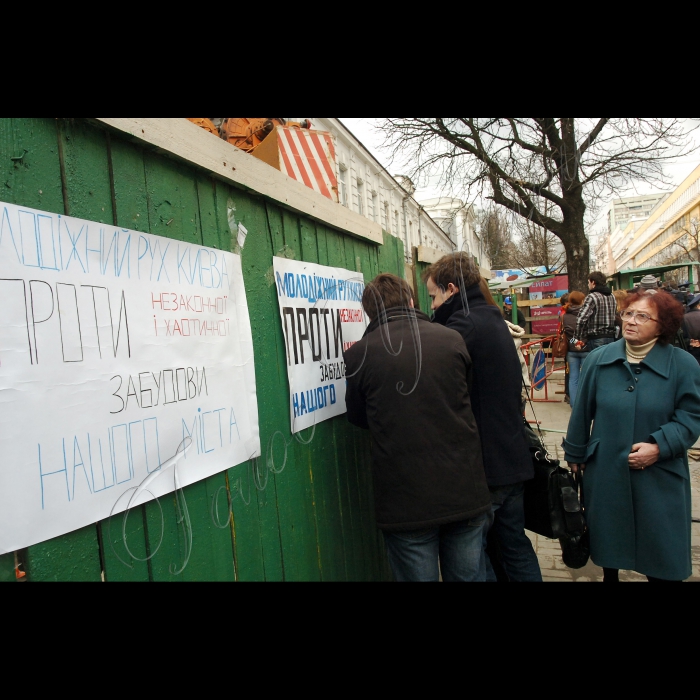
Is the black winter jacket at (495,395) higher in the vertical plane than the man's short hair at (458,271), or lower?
lower

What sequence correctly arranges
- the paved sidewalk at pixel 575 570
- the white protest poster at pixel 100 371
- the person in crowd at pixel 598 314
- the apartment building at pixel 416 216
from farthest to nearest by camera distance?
1. the person in crowd at pixel 598 314
2. the paved sidewalk at pixel 575 570
3. the apartment building at pixel 416 216
4. the white protest poster at pixel 100 371

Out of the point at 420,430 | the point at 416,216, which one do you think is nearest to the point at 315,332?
the point at 420,430

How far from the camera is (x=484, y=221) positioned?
8.08ft

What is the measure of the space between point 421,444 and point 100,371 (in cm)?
Result: 118

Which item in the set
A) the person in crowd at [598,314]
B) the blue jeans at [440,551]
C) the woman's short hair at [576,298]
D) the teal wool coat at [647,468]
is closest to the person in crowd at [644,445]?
the teal wool coat at [647,468]

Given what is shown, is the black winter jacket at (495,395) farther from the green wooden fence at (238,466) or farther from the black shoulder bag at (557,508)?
the green wooden fence at (238,466)

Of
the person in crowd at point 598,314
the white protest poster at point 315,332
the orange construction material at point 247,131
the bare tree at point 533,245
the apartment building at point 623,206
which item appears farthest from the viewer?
the person in crowd at point 598,314

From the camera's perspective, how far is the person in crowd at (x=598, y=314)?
6770 millimetres

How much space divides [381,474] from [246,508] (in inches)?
21.2

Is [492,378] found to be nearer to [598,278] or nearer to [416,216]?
[416,216]

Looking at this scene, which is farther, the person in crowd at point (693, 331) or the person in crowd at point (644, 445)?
the person in crowd at point (693, 331)

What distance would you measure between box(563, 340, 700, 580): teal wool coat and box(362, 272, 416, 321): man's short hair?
1160 millimetres

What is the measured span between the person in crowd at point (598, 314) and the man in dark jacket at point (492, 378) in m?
5.05

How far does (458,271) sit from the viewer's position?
8.03 ft
